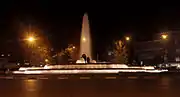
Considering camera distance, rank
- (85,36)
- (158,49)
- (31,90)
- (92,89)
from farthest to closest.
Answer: (158,49) < (85,36) < (92,89) < (31,90)

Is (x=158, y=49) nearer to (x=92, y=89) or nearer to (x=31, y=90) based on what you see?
(x=92, y=89)

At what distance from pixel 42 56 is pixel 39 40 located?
13.9 m

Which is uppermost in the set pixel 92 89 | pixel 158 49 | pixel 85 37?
pixel 158 49

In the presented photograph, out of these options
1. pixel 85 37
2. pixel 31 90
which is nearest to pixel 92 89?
pixel 31 90

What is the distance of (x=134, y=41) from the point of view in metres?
127

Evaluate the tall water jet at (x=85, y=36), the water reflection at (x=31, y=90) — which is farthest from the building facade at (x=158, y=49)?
the water reflection at (x=31, y=90)

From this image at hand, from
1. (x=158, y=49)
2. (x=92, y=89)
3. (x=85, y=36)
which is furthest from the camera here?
(x=158, y=49)

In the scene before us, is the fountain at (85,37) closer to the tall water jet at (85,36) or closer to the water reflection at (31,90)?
the tall water jet at (85,36)

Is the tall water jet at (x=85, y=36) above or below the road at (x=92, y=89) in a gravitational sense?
above

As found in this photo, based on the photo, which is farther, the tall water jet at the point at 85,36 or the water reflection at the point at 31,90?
the tall water jet at the point at 85,36

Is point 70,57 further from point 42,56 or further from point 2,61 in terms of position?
point 2,61

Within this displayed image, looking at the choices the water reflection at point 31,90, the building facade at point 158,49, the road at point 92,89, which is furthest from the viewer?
the building facade at point 158,49

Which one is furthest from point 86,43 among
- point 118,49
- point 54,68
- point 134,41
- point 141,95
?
point 134,41

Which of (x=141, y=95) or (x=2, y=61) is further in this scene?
(x=2, y=61)
